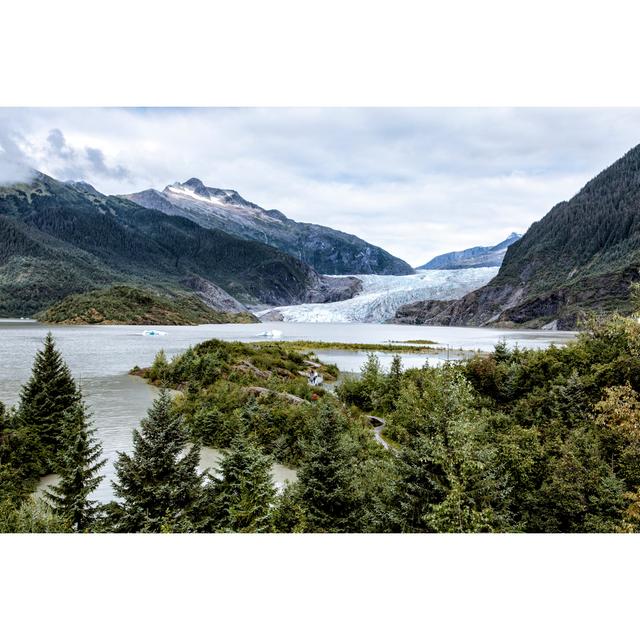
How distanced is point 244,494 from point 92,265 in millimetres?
129496

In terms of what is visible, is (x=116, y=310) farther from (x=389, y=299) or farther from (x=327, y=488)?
(x=327, y=488)

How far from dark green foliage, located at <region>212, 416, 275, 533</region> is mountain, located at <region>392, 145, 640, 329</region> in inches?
3032

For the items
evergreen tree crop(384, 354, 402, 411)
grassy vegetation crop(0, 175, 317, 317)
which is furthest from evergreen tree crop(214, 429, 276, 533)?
grassy vegetation crop(0, 175, 317, 317)

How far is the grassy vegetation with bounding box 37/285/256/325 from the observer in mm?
54381

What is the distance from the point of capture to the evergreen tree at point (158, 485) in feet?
17.8

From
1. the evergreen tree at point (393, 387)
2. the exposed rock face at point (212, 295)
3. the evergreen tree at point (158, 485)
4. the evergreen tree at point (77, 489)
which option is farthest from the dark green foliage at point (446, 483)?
the exposed rock face at point (212, 295)

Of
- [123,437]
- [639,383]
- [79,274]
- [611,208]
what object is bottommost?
[123,437]

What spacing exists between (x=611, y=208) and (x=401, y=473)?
108 meters

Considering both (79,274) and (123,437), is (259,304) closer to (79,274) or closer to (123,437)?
(79,274)

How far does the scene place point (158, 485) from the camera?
5574mm

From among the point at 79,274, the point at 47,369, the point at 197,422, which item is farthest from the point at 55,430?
the point at 79,274

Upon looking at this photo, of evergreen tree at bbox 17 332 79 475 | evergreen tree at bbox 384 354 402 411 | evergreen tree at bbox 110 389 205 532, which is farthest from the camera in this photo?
evergreen tree at bbox 384 354 402 411

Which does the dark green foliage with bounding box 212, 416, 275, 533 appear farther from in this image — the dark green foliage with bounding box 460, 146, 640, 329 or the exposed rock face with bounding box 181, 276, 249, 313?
the exposed rock face with bounding box 181, 276, 249, 313

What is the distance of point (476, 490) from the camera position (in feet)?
19.2
